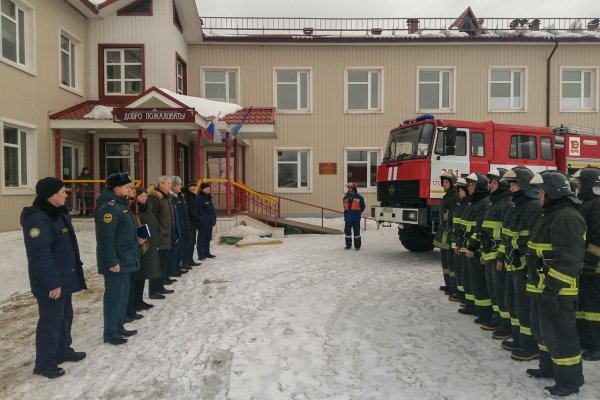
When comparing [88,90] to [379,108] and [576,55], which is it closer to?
[379,108]

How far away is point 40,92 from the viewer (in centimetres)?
1233

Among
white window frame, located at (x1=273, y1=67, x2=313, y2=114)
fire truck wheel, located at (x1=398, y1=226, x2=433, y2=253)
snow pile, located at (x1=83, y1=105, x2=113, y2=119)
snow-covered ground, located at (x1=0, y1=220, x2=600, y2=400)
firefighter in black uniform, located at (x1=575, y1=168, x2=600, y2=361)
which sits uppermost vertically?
white window frame, located at (x1=273, y1=67, x2=313, y2=114)

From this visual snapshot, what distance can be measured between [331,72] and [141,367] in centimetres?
1510

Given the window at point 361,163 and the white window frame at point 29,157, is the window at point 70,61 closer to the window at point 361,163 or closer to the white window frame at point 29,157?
the white window frame at point 29,157

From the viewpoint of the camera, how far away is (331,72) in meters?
17.6

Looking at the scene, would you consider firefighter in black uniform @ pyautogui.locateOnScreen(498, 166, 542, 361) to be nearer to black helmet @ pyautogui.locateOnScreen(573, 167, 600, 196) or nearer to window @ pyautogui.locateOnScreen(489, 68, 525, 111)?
black helmet @ pyautogui.locateOnScreen(573, 167, 600, 196)

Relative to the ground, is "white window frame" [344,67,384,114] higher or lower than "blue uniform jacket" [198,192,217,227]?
higher

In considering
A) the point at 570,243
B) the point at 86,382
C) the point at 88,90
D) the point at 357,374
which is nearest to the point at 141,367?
the point at 86,382

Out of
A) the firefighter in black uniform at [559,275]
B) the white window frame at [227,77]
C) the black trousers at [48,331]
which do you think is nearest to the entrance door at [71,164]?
the white window frame at [227,77]

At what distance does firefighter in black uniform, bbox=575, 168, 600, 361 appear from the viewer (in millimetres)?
3826

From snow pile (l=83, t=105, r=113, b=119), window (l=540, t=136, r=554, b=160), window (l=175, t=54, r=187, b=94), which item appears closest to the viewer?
window (l=540, t=136, r=554, b=160)

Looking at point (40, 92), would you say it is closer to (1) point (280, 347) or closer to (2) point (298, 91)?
(2) point (298, 91)

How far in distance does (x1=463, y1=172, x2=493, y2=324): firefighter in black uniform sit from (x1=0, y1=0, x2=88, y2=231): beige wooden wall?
10.1 meters

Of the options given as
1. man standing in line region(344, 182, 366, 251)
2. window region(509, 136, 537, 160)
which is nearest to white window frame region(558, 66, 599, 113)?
window region(509, 136, 537, 160)
